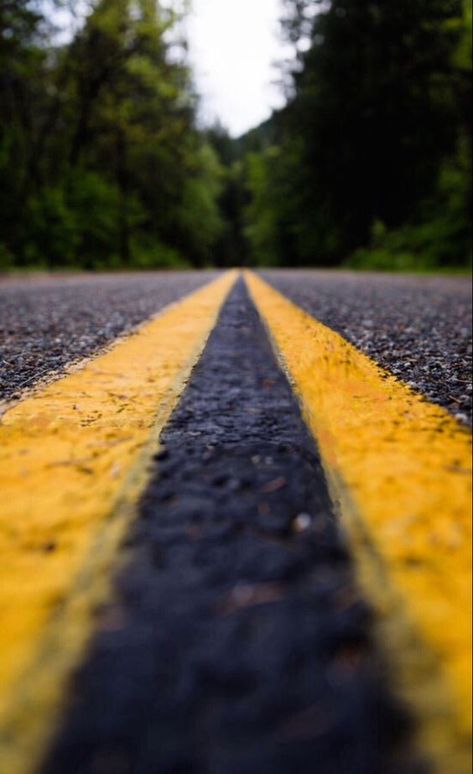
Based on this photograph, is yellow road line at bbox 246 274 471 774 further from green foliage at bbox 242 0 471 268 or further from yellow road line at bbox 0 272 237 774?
green foliage at bbox 242 0 471 268

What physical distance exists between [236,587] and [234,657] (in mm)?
89

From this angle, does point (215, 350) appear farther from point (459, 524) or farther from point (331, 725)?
point (331, 725)

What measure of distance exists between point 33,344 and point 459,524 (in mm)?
1961

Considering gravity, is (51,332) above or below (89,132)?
below

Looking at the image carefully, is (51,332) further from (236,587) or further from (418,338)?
(236,587)

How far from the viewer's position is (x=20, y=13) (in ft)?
51.0

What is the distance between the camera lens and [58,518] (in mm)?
677

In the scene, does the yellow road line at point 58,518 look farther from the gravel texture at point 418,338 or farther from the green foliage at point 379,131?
the green foliage at point 379,131

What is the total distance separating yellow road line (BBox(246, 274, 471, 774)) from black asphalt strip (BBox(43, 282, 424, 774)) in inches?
1.0

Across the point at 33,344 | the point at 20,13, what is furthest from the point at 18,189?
the point at 33,344

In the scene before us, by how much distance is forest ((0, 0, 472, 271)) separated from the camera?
57.9ft

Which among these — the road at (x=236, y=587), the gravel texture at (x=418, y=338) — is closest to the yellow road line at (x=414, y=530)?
the road at (x=236, y=587)

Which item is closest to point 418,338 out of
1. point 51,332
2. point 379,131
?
point 51,332

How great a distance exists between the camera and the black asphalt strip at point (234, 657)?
15.3 inches
